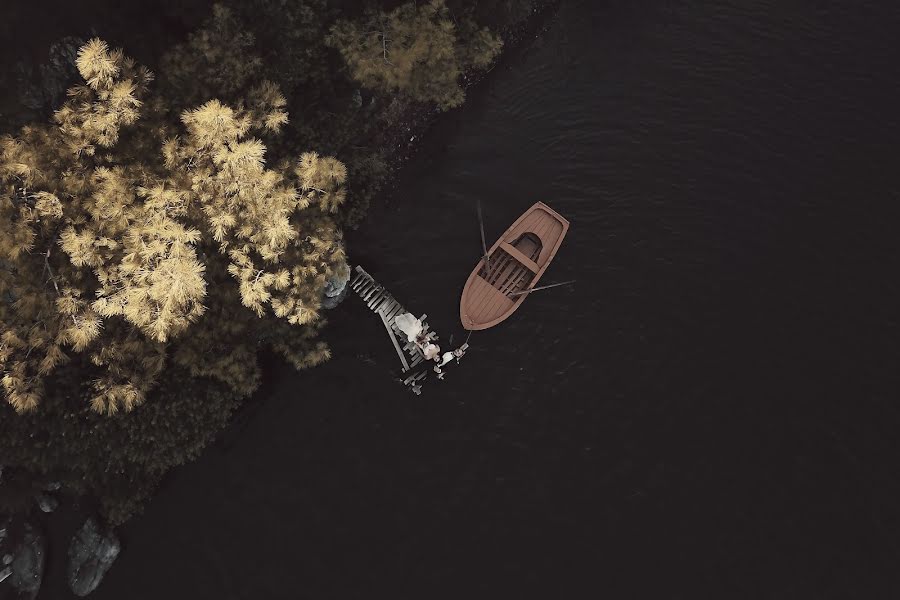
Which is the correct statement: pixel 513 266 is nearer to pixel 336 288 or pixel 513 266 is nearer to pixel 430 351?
pixel 430 351

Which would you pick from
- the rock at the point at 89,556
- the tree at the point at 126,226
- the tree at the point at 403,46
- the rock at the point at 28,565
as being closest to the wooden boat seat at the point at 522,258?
the tree at the point at 403,46

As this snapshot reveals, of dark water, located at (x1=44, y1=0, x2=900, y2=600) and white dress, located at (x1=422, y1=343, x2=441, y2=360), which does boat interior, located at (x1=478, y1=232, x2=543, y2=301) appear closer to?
Answer: dark water, located at (x1=44, y1=0, x2=900, y2=600)

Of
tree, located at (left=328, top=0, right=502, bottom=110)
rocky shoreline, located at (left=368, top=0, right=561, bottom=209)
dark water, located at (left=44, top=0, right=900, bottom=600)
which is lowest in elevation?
dark water, located at (left=44, top=0, right=900, bottom=600)

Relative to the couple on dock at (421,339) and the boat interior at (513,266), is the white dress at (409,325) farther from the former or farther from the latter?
the boat interior at (513,266)

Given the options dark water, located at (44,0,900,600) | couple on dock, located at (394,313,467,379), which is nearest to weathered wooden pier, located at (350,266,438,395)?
couple on dock, located at (394,313,467,379)

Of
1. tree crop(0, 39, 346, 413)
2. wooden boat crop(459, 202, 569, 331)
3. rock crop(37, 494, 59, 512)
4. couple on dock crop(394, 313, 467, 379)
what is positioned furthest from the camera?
wooden boat crop(459, 202, 569, 331)

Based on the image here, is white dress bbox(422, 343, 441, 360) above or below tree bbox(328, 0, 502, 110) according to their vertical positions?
below

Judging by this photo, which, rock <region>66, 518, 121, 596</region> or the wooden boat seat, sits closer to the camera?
rock <region>66, 518, 121, 596</region>
